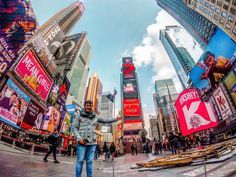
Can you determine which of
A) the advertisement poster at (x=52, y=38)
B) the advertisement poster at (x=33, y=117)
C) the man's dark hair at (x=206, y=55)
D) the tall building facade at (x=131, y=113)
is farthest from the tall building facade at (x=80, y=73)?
the man's dark hair at (x=206, y=55)

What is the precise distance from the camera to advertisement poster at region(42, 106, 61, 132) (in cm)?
3000

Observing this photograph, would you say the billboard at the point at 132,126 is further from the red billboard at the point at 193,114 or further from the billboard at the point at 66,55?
the red billboard at the point at 193,114

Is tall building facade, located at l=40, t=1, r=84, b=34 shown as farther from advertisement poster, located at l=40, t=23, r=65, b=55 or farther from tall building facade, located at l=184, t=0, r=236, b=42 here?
tall building facade, located at l=184, t=0, r=236, b=42

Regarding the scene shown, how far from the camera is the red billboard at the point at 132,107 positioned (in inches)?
2090

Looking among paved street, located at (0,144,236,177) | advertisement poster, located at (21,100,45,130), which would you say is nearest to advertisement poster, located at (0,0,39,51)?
advertisement poster, located at (21,100,45,130)

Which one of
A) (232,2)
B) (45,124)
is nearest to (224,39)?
(232,2)

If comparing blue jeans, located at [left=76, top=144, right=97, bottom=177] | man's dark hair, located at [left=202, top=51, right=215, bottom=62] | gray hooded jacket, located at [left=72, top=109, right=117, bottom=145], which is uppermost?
man's dark hair, located at [left=202, top=51, right=215, bottom=62]

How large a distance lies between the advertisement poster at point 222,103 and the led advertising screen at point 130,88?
2883 cm

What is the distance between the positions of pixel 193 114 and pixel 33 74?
27.8m

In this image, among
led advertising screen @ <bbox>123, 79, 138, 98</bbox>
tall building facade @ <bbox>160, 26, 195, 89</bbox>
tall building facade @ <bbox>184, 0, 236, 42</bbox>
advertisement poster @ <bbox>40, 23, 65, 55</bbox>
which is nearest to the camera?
tall building facade @ <bbox>184, 0, 236, 42</bbox>

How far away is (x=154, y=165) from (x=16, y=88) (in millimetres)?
23744

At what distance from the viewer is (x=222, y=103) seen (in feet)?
104

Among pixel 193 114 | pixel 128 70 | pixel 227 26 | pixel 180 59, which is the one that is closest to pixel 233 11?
pixel 227 26

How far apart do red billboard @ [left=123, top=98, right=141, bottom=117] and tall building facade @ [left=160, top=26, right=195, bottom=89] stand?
6708 centimetres
